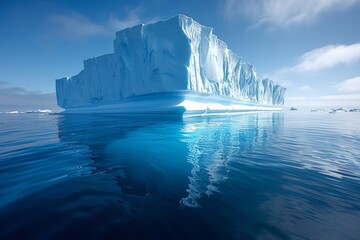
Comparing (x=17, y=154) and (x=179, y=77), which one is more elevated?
(x=179, y=77)

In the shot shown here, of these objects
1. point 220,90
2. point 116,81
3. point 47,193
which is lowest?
point 47,193

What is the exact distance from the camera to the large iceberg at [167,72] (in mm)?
15938

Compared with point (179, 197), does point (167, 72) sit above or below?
above

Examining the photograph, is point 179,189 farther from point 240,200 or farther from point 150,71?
point 150,71

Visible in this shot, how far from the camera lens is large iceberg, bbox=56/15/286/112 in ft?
52.3

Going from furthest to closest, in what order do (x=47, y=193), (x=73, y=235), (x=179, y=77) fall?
1. (x=179, y=77)
2. (x=47, y=193)
3. (x=73, y=235)

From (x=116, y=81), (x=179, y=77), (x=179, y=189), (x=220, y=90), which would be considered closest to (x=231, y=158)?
(x=179, y=189)

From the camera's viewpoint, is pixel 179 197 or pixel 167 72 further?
pixel 167 72

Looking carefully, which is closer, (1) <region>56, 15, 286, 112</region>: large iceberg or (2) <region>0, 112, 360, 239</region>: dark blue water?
(2) <region>0, 112, 360, 239</region>: dark blue water

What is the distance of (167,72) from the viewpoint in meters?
16.6

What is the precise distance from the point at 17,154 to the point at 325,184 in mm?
6619

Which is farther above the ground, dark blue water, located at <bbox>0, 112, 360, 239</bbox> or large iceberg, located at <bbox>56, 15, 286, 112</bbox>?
large iceberg, located at <bbox>56, 15, 286, 112</bbox>

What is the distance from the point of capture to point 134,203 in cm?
213

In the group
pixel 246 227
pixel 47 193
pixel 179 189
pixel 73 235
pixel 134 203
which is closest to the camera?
pixel 73 235
